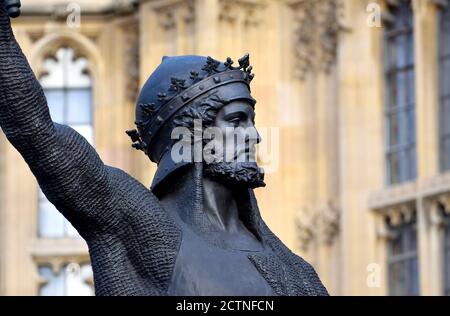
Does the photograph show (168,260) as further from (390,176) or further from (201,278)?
(390,176)

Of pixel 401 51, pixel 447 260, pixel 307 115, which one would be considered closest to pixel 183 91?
pixel 447 260

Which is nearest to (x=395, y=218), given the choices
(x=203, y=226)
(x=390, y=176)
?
(x=390, y=176)

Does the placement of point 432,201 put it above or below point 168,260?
above

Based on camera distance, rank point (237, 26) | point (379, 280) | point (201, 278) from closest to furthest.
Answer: point (201, 278) < point (379, 280) < point (237, 26)

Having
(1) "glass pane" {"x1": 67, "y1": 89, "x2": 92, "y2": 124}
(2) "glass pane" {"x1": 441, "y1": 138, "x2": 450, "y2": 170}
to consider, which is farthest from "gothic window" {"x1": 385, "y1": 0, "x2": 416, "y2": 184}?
(1) "glass pane" {"x1": 67, "y1": 89, "x2": 92, "y2": 124}

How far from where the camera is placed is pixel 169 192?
7.32 metres

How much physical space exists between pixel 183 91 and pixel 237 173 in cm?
26

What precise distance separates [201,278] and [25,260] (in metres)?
23.5

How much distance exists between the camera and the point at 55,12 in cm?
3080

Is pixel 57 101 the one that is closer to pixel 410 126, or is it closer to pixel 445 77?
pixel 410 126

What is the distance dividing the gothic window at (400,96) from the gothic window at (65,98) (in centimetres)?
385

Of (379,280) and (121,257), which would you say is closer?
(121,257)

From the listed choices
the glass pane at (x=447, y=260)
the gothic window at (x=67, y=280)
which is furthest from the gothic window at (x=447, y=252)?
the gothic window at (x=67, y=280)

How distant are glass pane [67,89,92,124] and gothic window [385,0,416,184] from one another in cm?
396
